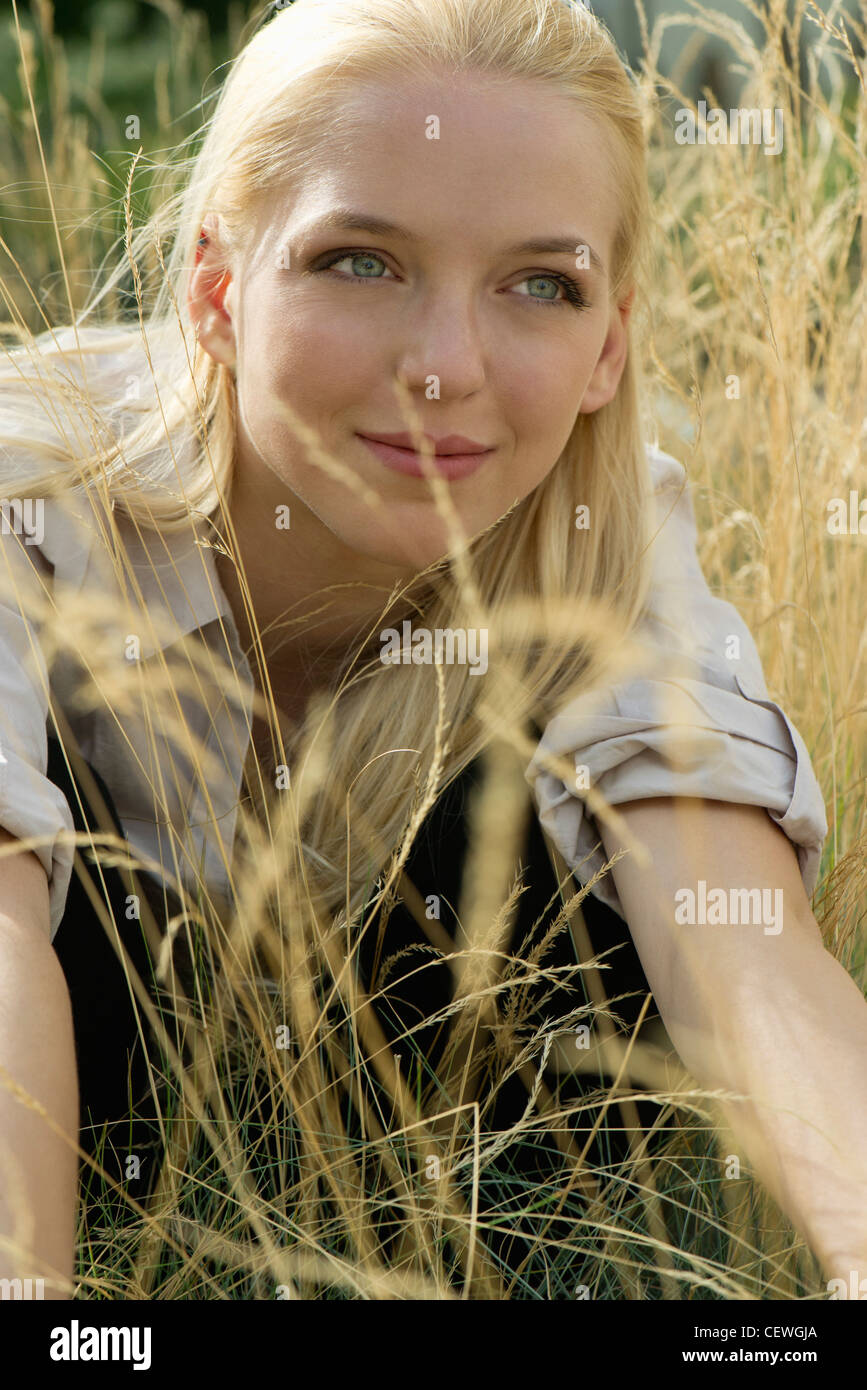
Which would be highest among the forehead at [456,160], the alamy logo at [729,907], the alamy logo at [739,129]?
the alamy logo at [739,129]

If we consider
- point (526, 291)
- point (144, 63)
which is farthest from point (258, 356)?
point (144, 63)

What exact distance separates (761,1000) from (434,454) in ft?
2.02

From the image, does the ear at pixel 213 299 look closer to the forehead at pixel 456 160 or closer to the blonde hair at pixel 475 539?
the blonde hair at pixel 475 539

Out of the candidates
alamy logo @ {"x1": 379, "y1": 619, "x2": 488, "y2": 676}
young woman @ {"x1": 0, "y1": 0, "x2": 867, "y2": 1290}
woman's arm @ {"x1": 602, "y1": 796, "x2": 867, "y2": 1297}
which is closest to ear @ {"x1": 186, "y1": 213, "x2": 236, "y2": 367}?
young woman @ {"x1": 0, "y1": 0, "x2": 867, "y2": 1290}

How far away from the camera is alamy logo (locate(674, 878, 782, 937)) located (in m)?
1.22

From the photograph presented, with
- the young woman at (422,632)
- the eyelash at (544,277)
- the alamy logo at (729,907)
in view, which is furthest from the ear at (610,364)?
the alamy logo at (729,907)

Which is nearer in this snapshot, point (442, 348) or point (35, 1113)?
point (35, 1113)

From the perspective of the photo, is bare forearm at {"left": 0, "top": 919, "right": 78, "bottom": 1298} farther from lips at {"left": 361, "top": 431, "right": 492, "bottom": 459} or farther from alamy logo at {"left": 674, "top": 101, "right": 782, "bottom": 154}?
alamy logo at {"left": 674, "top": 101, "right": 782, "bottom": 154}

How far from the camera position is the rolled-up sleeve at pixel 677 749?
129 cm

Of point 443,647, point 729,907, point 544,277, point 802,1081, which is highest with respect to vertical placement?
point 544,277

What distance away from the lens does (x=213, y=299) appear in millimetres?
1494
